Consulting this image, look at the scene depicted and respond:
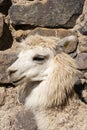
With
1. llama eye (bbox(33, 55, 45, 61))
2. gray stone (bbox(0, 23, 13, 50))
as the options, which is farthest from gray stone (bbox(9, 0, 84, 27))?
llama eye (bbox(33, 55, 45, 61))

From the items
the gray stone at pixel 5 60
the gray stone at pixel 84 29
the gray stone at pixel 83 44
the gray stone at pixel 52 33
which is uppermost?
the gray stone at pixel 84 29

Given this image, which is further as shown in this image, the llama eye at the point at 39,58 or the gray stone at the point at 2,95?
the gray stone at the point at 2,95

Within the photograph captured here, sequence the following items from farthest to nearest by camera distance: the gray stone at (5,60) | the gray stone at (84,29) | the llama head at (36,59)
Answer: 1. the gray stone at (5,60)
2. the gray stone at (84,29)
3. the llama head at (36,59)

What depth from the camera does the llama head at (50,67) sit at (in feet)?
12.5

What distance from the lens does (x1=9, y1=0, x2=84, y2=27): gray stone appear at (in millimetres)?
4164

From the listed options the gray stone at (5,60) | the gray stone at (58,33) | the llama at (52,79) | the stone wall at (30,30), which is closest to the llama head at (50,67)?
the llama at (52,79)

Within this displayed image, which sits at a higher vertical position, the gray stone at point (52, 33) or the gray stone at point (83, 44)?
the gray stone at point (52, 33)

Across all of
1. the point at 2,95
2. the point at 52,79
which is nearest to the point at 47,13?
the point at 52,79

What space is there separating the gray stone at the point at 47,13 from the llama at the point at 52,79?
1.07 feet

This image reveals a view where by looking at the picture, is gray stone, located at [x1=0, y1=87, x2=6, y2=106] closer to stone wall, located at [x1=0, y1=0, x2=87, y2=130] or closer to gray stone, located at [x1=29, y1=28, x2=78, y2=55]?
stone wall, located at [x1=0, y1=0, x2=87, y2=130]

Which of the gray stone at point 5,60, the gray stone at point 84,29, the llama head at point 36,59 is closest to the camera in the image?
the llama head at point 36,59

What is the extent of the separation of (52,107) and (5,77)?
2.00 feet

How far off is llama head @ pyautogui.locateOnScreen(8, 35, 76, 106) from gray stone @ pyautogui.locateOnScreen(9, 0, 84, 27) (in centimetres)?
35

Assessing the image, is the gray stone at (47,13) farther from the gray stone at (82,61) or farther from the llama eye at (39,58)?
the llama eye at (39,58)
